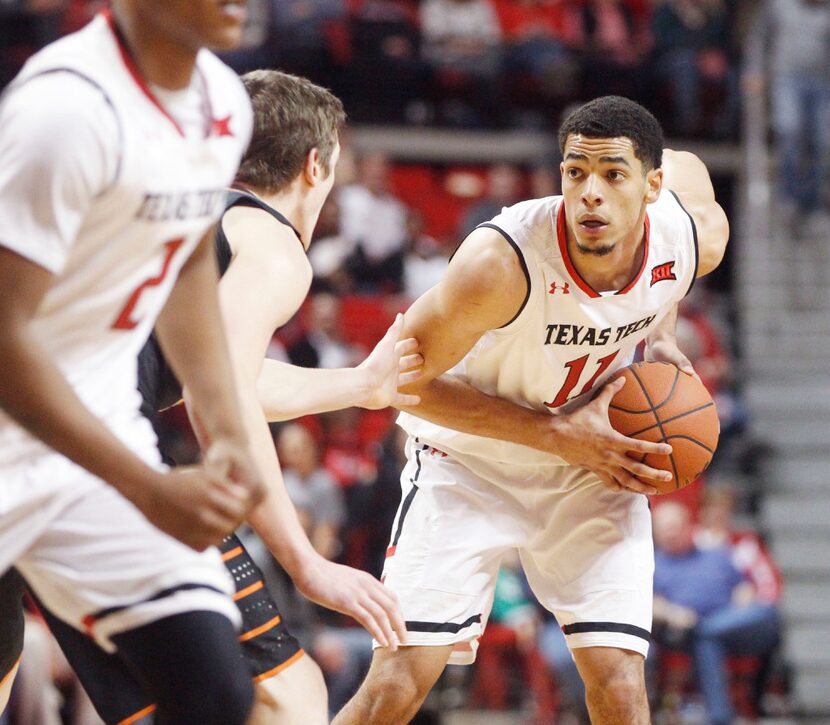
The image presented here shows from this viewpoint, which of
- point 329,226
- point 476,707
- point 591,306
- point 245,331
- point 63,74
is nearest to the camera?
point 63,74

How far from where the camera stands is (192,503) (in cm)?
238

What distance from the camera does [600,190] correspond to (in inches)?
167

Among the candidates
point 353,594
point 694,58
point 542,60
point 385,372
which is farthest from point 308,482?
point 694,58

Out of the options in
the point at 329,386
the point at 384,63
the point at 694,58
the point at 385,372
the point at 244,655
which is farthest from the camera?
the point at 694,58

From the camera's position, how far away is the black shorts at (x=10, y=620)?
311 centimetres

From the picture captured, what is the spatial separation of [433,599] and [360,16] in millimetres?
9432

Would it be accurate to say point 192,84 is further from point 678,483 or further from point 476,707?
point 476,707

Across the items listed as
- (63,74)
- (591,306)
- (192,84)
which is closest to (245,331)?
(192,84)

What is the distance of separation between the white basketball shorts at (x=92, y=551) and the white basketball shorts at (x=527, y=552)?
6.59 ft

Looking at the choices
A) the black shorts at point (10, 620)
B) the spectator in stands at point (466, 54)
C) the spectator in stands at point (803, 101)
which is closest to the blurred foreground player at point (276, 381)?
the black shorts at point (10, 620)

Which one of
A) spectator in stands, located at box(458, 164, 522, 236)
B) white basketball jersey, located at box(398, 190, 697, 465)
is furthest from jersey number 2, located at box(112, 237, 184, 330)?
spectator in stands, located at box(458, 164, 522, 236)

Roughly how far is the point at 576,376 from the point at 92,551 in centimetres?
233

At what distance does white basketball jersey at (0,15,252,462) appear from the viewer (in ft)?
7.46

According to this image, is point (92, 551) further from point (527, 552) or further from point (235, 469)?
point (527, 552)
